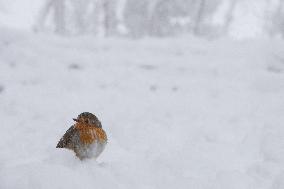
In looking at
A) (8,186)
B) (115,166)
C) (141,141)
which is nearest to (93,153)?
(115,166)

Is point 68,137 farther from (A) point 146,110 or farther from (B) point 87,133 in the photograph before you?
(A) point 146,110

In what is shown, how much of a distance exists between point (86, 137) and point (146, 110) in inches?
158

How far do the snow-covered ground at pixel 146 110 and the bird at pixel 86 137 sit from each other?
0.15 meters

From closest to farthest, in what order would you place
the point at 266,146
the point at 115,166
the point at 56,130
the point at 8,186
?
1. the point at 8,186
2. the point at 115,166
3. the point at 266,146
4. the point at 56,130

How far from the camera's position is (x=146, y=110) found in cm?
868

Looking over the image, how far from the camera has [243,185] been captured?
17.0 feet

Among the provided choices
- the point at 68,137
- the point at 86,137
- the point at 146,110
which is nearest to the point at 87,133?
the point at 86,137

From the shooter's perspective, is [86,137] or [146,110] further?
[146,110]

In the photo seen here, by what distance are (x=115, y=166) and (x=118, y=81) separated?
16.9ft

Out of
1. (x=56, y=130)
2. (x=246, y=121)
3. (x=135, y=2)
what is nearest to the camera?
(x=56, y=130)

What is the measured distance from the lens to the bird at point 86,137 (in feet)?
15.4

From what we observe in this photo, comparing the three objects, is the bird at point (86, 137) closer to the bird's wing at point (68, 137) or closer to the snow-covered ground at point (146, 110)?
the bird's wing at point (68, 137)

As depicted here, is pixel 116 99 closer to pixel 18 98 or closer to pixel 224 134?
pixel 18 98

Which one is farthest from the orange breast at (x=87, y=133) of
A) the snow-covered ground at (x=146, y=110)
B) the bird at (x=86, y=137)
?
the snow-covered ground at (x=146, y=110)
